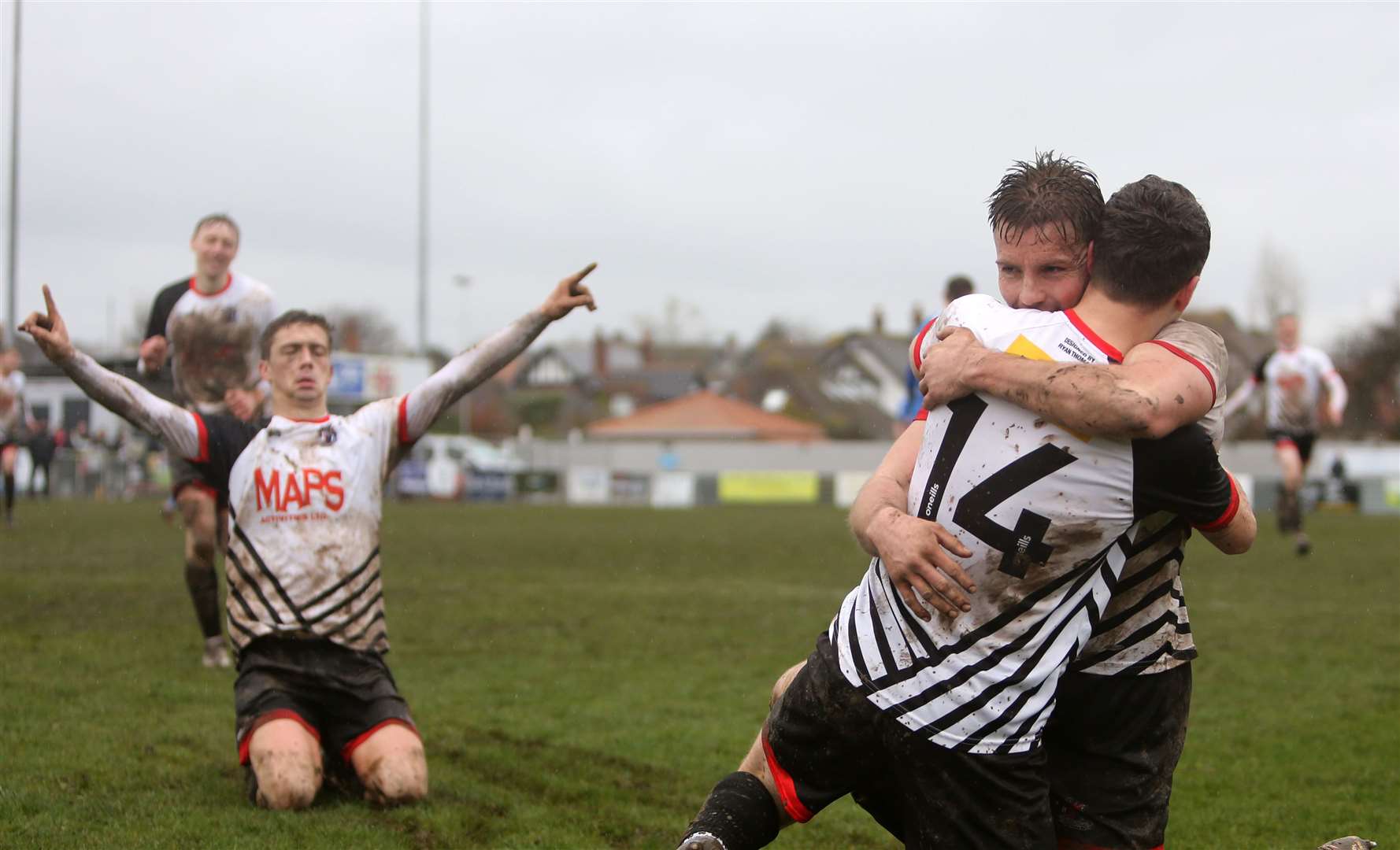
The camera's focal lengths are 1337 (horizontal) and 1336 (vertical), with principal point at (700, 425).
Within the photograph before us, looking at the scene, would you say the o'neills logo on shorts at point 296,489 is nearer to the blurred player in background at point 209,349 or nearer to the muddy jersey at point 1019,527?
the blurred player in background at point 209,349

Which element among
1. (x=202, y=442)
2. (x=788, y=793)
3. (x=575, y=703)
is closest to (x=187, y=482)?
(x=202, y=442)

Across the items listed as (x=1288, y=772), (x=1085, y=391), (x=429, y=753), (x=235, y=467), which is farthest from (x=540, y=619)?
(x=1085, y=391)

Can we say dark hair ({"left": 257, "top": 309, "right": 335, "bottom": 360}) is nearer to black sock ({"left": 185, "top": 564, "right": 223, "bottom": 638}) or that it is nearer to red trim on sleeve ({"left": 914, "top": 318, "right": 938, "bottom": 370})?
black sock ({"left": 185, "top": 564, "right": 223, "bottom": 638})

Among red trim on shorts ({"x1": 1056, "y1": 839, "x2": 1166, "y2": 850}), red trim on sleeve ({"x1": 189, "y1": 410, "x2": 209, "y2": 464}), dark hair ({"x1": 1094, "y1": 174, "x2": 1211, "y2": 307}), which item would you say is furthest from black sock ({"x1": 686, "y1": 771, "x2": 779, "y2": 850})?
red trim on sleeve ({"x1": 189, "y1": 410, "x2": 209, "y2": 464})

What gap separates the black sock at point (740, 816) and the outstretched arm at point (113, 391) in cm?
290

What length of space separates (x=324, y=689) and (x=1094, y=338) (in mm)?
3275

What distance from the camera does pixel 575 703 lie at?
22.0ft

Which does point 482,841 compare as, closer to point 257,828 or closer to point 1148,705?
point 257,828

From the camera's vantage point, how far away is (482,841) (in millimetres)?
4297

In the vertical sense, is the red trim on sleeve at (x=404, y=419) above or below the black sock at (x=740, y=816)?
above

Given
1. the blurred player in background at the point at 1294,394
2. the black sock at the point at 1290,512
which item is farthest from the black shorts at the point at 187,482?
the black sock at the point at 1290,512

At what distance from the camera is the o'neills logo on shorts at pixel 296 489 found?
4.93 metres

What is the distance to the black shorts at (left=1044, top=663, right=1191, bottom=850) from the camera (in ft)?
10.1

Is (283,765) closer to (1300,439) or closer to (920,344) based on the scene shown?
(920,344)
